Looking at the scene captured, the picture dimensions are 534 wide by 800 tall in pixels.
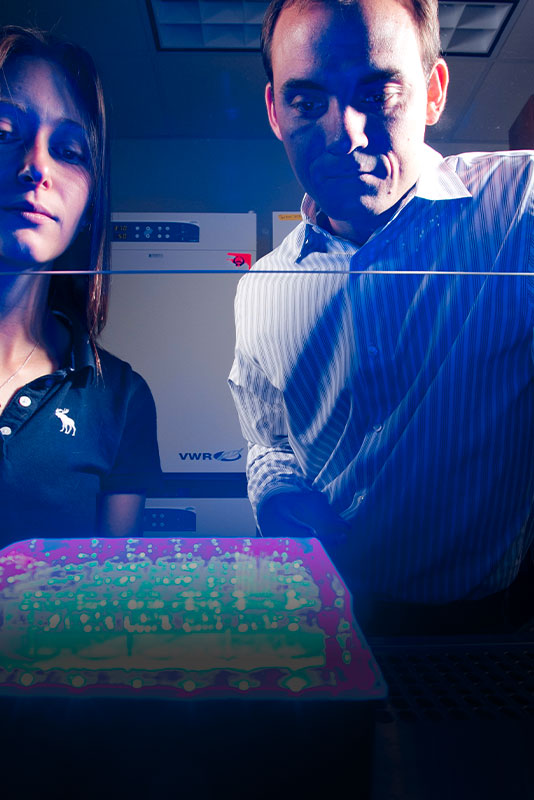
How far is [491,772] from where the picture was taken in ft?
0.91

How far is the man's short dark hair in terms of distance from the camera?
0.64 meters

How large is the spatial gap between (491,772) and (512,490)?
1.14 ft

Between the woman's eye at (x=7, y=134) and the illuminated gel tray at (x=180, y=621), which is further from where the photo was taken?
the woman's eye at (x=7, y=134)

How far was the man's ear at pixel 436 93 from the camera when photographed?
0.66 m

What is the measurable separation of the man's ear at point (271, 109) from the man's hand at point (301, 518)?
439 millimetres

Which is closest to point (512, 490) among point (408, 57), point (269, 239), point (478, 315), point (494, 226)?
point (478, 315)

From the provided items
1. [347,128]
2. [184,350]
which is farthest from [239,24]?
[184,350]

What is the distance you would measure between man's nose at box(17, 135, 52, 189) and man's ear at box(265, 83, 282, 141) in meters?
0.27

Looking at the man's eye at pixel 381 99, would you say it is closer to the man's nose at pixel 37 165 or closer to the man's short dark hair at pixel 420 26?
the man's short dark hair at pixel 420 26

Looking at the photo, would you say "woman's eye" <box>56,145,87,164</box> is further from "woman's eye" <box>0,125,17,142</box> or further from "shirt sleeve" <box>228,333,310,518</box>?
"shirt sleeve" <box>228,333,310,518</box>

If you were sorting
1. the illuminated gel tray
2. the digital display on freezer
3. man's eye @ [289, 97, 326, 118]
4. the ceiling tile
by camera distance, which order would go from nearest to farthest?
the illuminated gel tray → the digital display on freezer → man's eye @ [289, 97, 326, 118] → the ceiling tile

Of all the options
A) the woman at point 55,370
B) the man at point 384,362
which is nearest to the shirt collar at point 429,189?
the man at point 384,362

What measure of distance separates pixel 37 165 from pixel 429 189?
450 millimetres

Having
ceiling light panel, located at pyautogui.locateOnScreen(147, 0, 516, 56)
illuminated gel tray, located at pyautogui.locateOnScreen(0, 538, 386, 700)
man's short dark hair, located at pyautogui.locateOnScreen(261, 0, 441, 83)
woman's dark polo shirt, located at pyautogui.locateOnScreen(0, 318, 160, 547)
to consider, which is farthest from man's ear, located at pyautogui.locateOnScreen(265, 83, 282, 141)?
illuminated gel tray, located at pyautogui.locateOnScreen(0, 538, 386, 700)
